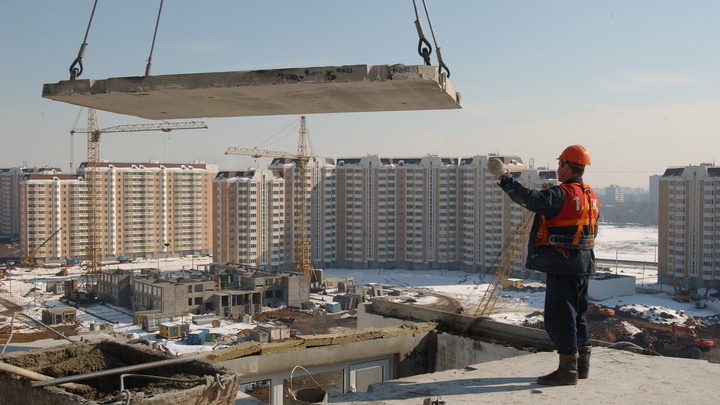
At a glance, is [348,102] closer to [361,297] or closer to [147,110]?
[147,110]

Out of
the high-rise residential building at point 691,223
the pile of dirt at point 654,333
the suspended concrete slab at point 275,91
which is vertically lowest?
the pile of dirt at point 654,333

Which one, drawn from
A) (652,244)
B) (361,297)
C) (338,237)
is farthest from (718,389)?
(652,244)

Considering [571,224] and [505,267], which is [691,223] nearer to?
[505,267]

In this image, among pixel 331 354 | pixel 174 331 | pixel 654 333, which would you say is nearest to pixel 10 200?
pixel 174 331

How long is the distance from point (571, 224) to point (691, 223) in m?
47.7

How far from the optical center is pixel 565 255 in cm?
349

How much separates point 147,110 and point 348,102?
198cm

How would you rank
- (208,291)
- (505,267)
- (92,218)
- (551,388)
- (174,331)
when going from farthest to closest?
(92,218)
(208,291)
(174,331)
(505,267)
(551,388)

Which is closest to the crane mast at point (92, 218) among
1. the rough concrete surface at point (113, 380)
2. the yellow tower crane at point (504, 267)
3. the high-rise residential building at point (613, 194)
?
the yellow tower crane at point (504, 267)

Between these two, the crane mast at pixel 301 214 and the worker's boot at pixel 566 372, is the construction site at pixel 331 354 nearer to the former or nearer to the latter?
the worker's boot at pixel 566 372

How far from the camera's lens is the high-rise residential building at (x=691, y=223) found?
44.4 metres

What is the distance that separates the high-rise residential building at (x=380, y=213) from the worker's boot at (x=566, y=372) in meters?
48.3

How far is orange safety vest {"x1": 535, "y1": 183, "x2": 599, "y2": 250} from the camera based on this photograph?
3.49 m

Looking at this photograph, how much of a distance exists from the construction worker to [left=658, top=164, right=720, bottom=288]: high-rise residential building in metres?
47.0
